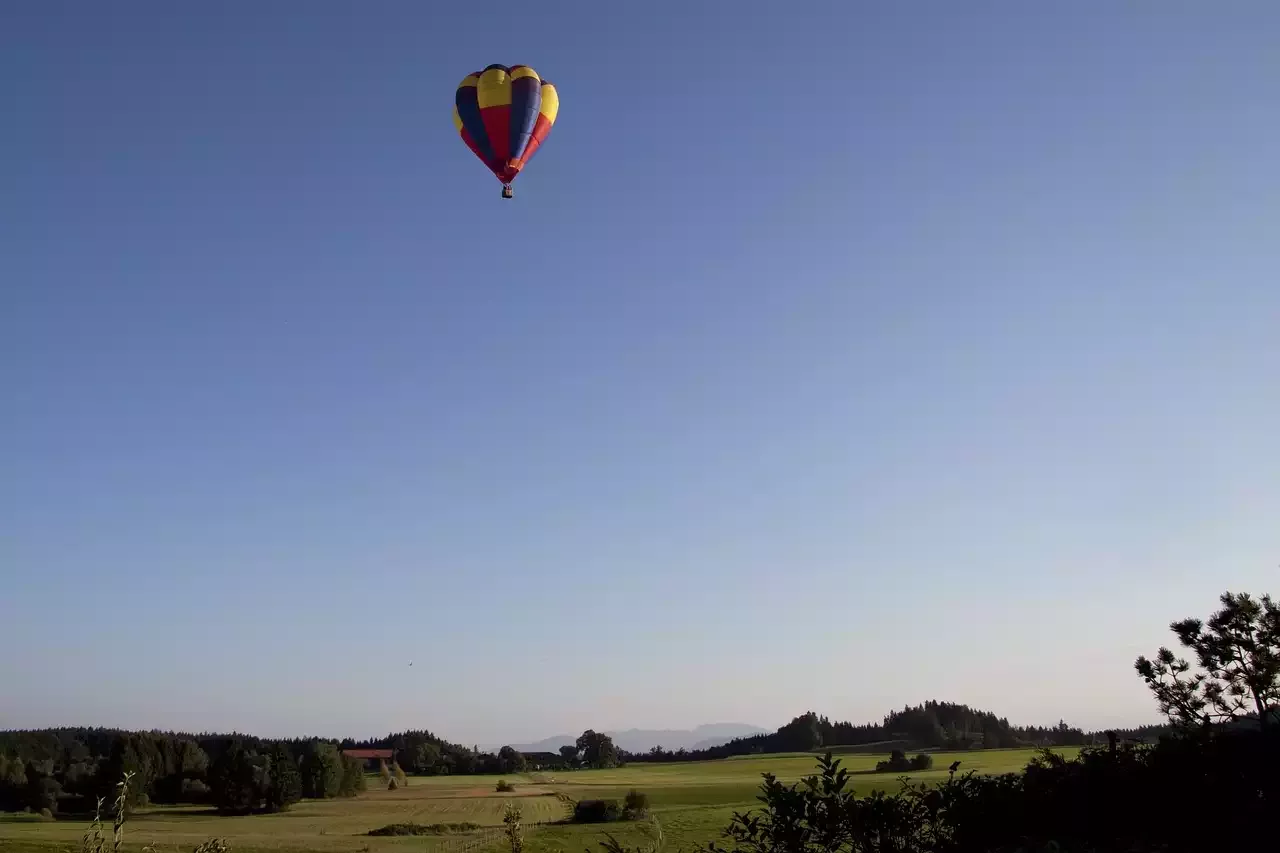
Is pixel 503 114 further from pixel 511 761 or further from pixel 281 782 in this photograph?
pixel 511 761

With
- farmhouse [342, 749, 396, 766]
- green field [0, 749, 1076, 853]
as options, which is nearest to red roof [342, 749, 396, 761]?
farmhouse [342, 749, 396, 766]

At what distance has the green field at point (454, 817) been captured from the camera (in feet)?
184

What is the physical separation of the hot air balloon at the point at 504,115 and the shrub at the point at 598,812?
53220mm

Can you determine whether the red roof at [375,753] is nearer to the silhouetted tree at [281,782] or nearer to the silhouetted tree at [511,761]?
the silhouetted tree at [511,761]

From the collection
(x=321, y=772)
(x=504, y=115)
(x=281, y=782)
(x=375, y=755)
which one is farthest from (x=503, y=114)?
(x=375, y=755)

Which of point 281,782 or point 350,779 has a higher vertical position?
point 281,782

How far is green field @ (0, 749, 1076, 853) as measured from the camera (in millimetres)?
55938

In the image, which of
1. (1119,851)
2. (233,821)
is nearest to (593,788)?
(233,821)

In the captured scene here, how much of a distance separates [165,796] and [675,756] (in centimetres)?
10740

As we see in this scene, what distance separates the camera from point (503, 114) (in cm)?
4200

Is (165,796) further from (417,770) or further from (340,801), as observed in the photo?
(417,770)

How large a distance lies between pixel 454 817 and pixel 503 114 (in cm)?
6091

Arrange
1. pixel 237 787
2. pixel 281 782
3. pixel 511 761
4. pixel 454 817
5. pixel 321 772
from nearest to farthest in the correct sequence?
pixel 454 817, pixel 237 787, pixel 281 782, pixel 321 772, pixel 511 761

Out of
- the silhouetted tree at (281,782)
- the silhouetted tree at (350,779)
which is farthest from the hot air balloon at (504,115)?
the silhouetted tree at (350,779)
